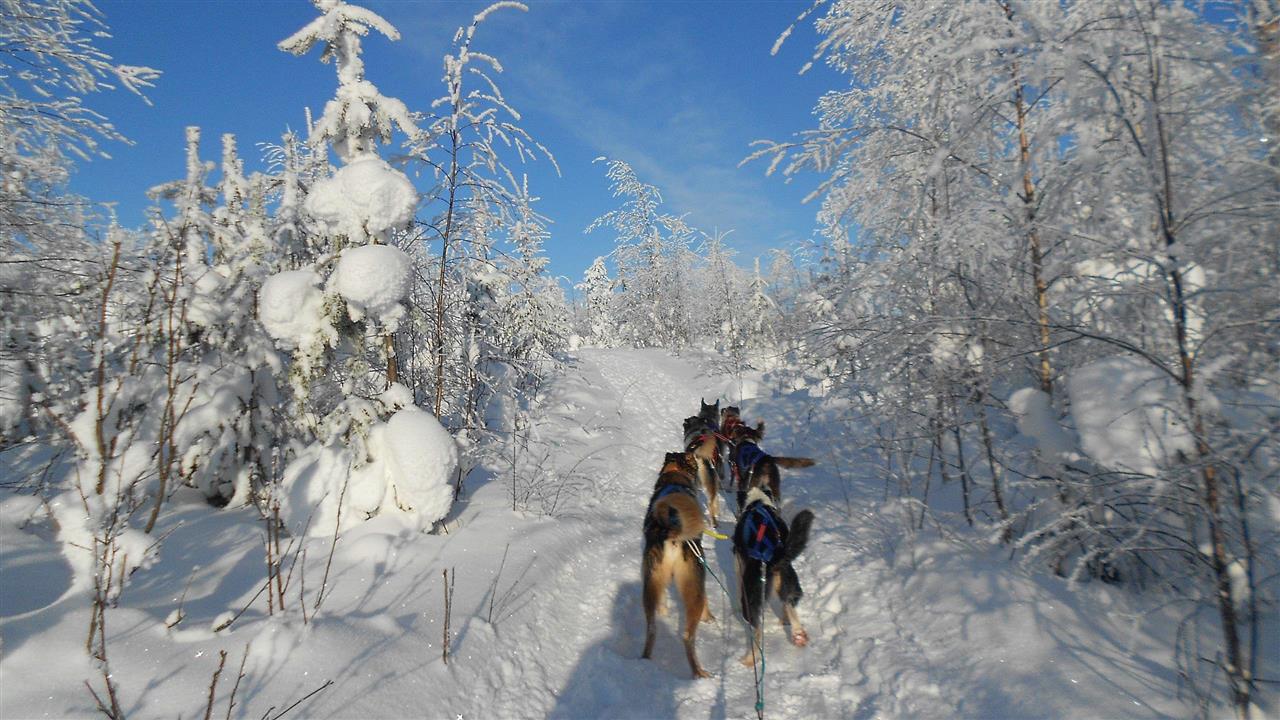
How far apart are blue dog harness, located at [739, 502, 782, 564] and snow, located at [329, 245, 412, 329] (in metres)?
3.81

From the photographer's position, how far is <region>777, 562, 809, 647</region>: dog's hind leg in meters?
4.10

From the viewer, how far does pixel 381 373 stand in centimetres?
615

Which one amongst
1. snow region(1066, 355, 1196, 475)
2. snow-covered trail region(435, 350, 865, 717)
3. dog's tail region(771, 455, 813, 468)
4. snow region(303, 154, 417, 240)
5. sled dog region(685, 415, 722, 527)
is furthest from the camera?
sled dog region(685, 415, 722, 527)

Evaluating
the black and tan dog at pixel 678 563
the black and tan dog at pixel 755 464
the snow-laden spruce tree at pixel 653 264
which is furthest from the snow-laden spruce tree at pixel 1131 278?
the snow-laden spruce tree at pixel 653 264

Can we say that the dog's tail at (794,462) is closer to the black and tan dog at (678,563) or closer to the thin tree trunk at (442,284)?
the black and tan dog at (678,563)

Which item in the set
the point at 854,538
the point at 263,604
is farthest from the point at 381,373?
the point at 854,538

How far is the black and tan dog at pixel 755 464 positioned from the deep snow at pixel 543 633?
822mm

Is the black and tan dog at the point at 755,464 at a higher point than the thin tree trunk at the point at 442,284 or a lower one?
lower

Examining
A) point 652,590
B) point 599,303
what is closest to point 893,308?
point 652,590

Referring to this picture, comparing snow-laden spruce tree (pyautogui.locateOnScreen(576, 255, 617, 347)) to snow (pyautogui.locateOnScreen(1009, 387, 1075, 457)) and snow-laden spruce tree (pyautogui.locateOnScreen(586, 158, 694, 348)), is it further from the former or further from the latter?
snow (pyautogui.locateOnScreen(1009, 387, 1075, 457))

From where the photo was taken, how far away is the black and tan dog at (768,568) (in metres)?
4.00

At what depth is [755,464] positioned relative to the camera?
6.44m

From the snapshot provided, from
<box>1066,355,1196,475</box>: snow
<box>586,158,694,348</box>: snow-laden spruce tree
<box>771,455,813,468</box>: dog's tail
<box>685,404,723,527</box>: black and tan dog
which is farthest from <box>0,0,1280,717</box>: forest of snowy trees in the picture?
<box>586,158,694,348</box>: snow-laden spruce tree

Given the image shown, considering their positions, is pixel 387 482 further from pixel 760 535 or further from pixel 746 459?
pixel 746 459
